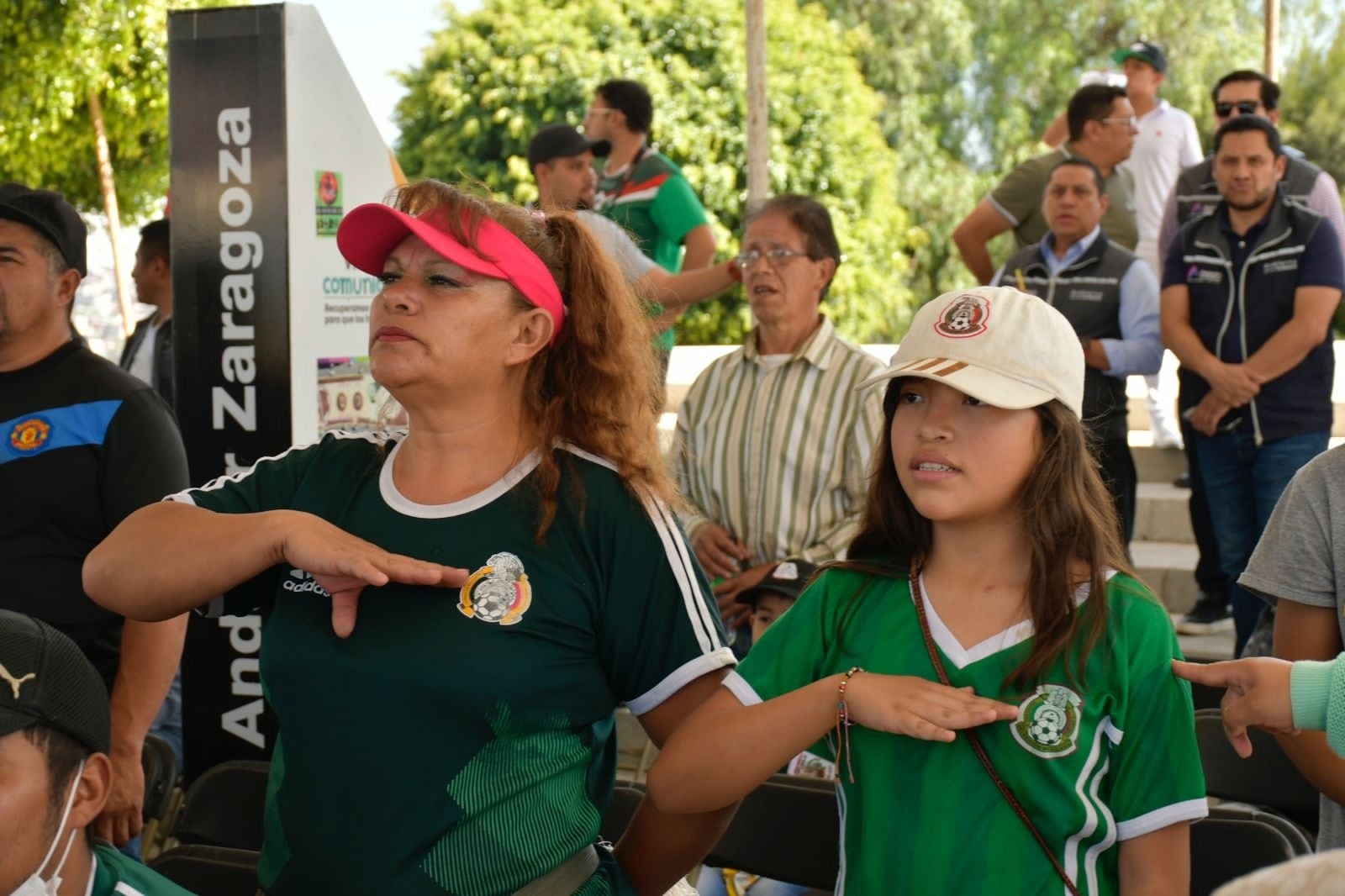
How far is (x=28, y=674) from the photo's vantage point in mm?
Result: 1897

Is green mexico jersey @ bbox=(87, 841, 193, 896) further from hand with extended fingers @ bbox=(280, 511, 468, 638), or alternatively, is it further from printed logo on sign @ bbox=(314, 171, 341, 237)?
printed logo on sign @ bbox=(314, 171, 341, 237)

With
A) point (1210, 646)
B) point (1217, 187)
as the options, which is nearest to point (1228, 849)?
point (1210, 646)

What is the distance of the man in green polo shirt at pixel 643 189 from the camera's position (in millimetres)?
6293

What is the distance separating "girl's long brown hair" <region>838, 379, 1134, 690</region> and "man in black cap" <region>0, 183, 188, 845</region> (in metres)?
1.72

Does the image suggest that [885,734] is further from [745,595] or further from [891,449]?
[745,595]

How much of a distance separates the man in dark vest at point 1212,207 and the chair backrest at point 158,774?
3911 mm

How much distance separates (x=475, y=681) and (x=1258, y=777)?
170 centimetres

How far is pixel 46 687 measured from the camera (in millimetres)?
1911

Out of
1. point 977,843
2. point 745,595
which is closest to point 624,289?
point 977,843

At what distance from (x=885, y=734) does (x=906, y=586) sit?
0.72ft

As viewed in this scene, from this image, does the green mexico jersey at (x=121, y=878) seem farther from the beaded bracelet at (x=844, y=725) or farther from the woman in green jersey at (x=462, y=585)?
the beaded bracelet at (x=844, y=725)

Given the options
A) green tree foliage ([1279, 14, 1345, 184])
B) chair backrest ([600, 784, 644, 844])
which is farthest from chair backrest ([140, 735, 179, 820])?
green tree foliage ([1279, 14, 1345, 184])

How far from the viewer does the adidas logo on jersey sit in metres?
2.21

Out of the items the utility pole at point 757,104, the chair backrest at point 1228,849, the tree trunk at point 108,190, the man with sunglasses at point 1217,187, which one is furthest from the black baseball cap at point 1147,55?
the tree trunk at point 108,190
